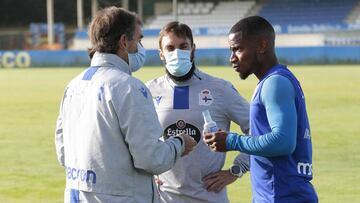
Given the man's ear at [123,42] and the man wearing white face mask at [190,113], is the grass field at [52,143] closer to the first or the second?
the man wearing white face mask at [190,113]

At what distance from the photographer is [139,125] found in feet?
13.5

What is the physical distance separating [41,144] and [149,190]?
35.5 feet

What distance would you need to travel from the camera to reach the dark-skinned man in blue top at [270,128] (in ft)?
13.5

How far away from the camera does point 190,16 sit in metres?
68.1

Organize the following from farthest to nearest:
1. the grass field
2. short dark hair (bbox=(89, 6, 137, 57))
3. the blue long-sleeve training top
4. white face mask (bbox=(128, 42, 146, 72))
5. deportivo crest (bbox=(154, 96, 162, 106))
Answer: the grass field → deportivo crest (bbox=(154, 96, 162, 106)) → white face mask (bbox=(128, 42, 146, 72)) → short dark hair (bbox=(89, 6, 137, 57)) → the blue long-sleeve training top

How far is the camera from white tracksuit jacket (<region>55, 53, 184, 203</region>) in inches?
162

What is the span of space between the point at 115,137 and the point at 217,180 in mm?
1332

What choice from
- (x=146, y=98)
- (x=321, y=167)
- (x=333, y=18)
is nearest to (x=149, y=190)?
(x=146, y=98)

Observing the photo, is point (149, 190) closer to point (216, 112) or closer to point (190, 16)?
point (216, 112)

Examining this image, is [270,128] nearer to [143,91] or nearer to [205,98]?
[143,91]

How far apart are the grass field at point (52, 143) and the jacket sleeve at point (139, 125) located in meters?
5.51

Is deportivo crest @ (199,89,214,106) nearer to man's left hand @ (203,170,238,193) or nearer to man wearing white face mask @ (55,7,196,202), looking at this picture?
man's left hand @ (203,170,238,193)

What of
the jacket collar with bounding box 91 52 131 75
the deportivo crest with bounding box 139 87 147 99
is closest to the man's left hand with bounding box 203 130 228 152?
the deportivo crest with bounding box 139 87 147 99

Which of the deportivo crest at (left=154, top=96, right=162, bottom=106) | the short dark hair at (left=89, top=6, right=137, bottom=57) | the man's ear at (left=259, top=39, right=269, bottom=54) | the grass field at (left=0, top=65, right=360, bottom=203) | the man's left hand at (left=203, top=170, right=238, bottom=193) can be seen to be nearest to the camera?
the short dark hair at (left=89, top=6, right=137, bottom=57)
